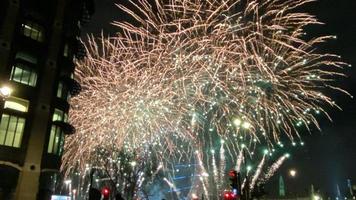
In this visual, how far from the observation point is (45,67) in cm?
3316

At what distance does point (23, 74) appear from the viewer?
31719mm

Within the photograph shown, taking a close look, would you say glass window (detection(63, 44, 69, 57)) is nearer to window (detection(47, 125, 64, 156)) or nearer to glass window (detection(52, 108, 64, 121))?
glass window (detection(52, 108, 64, 121))

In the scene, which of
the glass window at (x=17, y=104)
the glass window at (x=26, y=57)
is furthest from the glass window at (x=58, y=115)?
the glass window at (x=26, y=57)

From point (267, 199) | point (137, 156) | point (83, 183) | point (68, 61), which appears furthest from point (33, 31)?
point (267, 199)

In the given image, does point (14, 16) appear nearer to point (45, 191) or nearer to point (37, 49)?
point (37, 49)

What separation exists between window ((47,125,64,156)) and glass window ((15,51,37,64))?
5868 millimetres

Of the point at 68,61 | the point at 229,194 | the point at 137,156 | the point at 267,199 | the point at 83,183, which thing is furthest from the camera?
the point at 83,183

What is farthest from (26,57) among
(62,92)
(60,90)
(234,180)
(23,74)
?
(234,180)

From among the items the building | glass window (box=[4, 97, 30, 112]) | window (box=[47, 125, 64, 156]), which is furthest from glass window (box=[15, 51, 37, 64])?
window (box=[47, 125, 64, 156])

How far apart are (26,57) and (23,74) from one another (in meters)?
1.52

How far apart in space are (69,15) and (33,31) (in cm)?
456

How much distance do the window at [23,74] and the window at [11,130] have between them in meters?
3.17

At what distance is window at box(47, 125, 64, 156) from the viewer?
107ft

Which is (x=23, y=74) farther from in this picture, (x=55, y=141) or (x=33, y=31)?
(x=55, y=141)
